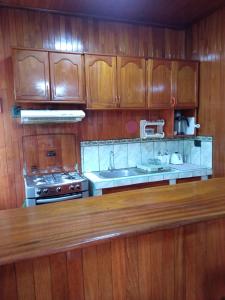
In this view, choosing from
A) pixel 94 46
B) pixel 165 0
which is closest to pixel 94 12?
pixel 94 46

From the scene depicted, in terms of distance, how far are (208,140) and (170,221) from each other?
2.23 metres

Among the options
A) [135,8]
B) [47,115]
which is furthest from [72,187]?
[135,8]

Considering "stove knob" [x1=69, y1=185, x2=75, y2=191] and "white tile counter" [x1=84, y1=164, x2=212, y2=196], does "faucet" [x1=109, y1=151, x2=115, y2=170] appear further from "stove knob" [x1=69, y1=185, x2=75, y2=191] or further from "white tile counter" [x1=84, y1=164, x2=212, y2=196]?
"stove knob" [x1=69, y1=185, x2=75, y2=191]

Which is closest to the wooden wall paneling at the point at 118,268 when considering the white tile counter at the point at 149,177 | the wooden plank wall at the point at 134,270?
the wooden plank wall at the point at 134,270

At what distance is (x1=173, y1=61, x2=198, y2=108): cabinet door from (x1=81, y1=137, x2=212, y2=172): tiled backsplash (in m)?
0.55

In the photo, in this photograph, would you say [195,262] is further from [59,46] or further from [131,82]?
[59,46]

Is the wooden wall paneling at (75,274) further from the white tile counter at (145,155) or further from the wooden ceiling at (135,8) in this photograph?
the wooden ceiling at (135,8)

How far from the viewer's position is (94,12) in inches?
106

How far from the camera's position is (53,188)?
2.34m

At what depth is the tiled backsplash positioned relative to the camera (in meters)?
2.98

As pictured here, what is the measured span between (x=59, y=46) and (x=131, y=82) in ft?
3.12

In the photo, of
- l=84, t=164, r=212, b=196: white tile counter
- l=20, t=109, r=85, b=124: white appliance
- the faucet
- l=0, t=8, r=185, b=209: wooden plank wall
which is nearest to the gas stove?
l=84, t=164, r=212, b=196: white tile counter

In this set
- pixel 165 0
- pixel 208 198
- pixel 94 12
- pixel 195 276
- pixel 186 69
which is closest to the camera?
pixel 195 276

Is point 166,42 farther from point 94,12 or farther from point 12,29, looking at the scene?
point 12,29
